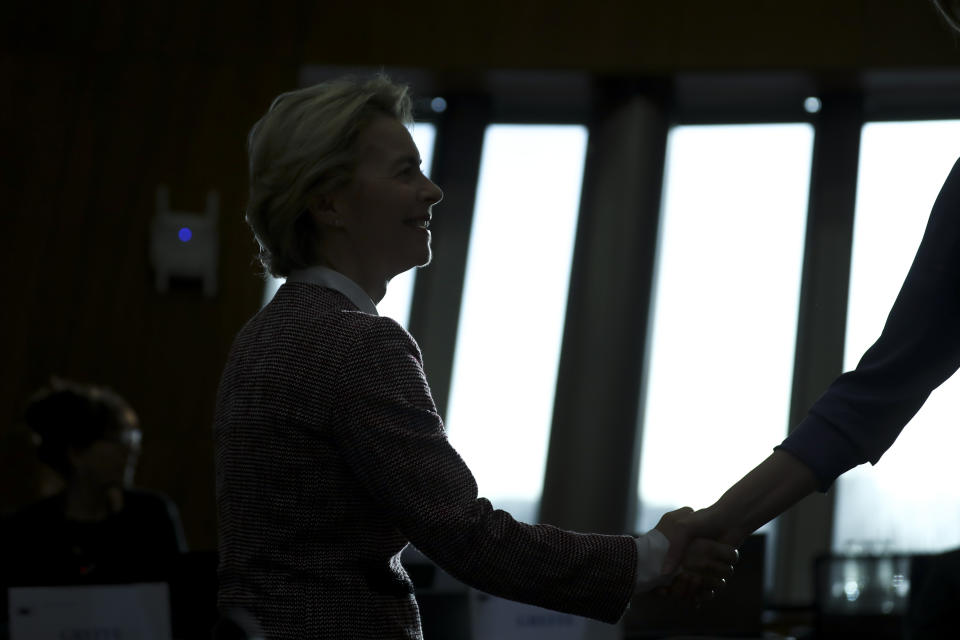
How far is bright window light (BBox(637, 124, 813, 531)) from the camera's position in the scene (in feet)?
18.2

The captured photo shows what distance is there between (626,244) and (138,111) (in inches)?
96.0

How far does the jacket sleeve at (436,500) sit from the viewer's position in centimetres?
139

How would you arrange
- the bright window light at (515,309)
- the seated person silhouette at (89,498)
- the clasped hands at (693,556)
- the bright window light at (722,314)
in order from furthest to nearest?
the bright window light at (515,309)
the bright window light at (722,314)
the seated person silhouette at (89,498)
the clasped hands at (693,556)

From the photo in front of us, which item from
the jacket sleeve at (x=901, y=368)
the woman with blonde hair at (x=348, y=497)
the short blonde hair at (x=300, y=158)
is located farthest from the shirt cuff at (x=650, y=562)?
the short blonde hair at (x=300, y=158)

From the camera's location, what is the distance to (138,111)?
5195 millimetres

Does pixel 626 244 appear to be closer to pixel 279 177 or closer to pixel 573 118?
pixel 573 118

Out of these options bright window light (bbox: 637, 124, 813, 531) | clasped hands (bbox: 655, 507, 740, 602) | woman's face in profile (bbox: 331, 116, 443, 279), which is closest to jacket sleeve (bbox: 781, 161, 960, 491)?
clasped hands (bbox: 655, 507, 740, 602)

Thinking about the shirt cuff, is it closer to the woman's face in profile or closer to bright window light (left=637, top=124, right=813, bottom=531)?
the woman's face in profile

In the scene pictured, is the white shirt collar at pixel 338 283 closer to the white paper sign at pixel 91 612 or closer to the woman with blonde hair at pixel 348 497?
the woman with blonde hair at pixel 348 497

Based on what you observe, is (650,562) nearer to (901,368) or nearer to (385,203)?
(901,368)

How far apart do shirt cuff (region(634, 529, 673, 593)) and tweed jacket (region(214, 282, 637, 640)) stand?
111mm

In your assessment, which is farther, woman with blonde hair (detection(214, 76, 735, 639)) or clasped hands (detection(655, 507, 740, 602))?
clasped hands (detection(655, 507, 740, 602))

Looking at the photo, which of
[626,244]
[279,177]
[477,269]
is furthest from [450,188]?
[279,177]

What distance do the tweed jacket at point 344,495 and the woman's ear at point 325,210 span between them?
18 centimetres
